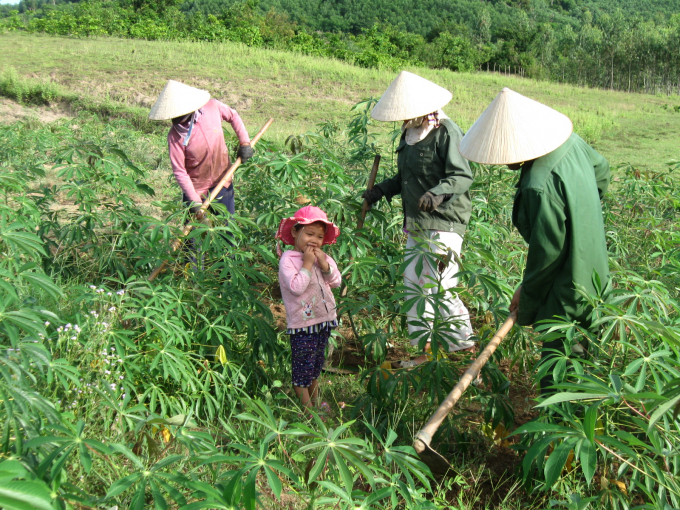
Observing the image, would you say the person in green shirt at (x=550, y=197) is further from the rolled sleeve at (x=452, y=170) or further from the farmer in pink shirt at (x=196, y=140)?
the farmer in pink shirt at (x=196, y=140)

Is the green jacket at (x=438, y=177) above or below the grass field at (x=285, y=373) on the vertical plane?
above

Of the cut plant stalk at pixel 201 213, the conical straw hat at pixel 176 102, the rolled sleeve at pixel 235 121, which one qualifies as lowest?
the cut plant stalk at pixel 201 213

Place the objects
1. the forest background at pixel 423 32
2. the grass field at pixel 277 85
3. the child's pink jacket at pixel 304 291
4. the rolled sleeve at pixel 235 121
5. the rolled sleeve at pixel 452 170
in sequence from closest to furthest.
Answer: the child's pink jacket at pixel 304 291, the rolled sleeve at pixel 452 170, the rolled sleeve at pixel 235 121, the grass field at pixel 277 85, the forest background at pixel 423 32

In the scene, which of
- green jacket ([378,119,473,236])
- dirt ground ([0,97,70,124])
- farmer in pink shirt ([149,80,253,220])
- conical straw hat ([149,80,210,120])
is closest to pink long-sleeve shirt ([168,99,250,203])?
farmer in pink shirt ([149,80,253,220])

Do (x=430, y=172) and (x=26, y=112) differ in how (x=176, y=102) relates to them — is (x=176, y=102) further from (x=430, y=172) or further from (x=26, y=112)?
(x=26, y=112)

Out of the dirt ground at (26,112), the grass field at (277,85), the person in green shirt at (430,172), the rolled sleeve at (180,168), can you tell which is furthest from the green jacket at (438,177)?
the dirt ground at (26,112)

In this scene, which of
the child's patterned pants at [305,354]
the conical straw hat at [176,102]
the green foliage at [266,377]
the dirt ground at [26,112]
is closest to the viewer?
the green foliage at [266,377]

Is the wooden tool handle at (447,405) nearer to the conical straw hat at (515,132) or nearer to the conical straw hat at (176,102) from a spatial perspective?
the conical straw hat at (515,132)

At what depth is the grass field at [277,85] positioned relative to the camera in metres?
11.0

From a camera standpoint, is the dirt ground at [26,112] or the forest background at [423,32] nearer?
the dirt ground at [26,112]

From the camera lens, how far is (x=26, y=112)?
10133 mm

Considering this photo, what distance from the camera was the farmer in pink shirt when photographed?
332cm

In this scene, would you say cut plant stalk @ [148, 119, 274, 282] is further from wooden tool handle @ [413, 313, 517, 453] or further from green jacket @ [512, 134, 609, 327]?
green jacket @ [512, 134, 609, 327]

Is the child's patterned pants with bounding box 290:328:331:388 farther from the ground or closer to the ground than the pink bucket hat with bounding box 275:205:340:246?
closer to the ground
